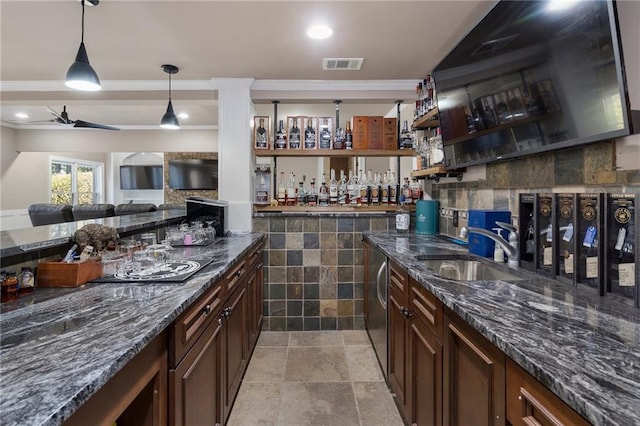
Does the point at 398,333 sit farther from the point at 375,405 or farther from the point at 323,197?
the point at 323,197

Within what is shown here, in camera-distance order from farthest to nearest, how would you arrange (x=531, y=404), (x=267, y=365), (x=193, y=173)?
1. (x=193, y=173)
2. (x=267, y=365)
3. (x=531, y=404)

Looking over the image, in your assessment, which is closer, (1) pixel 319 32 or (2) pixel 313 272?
(1) pixel 319 32

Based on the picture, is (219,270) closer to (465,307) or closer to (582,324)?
(465,307)

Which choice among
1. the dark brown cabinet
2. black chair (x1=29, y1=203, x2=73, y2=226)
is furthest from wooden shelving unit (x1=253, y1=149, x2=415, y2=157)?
black chair (x1=29, y1=203, x2=73, y2=226)

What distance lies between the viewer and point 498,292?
125 cm

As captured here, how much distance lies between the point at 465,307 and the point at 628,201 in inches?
25.2

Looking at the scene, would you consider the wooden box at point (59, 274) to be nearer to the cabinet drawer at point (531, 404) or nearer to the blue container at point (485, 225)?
the cabinet drawer at point (531, 404)

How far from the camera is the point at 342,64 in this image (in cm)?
276

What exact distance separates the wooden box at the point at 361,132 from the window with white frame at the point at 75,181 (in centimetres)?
715

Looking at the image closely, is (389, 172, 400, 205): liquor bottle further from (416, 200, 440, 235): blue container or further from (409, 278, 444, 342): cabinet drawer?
(409, 278, 444, 342): cabinet drawer

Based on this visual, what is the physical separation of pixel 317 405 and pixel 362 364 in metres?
0.59

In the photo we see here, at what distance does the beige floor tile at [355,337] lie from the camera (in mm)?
2922

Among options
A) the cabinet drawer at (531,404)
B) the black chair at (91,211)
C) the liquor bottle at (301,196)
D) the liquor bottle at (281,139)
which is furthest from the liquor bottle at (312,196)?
the black chair at (91,211)

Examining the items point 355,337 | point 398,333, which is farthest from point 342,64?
point 355,337
